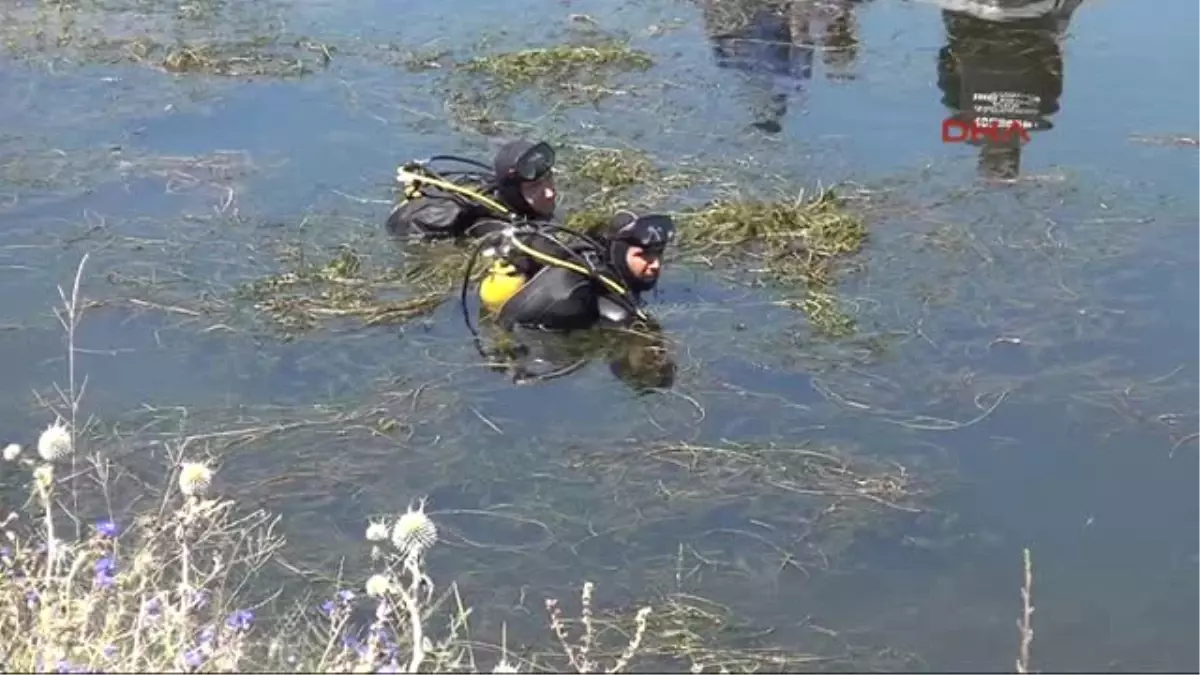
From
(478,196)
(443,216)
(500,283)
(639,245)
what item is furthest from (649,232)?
(443,216)

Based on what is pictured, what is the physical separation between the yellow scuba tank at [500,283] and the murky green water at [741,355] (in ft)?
0.64

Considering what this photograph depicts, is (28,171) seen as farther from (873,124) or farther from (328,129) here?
(873,124)

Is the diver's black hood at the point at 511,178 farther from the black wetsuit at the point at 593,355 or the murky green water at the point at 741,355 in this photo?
the black wetsuit at the point at 593,355

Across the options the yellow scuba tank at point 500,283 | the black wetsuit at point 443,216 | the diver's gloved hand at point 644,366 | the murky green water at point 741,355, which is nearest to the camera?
the murky green water at point 741,355

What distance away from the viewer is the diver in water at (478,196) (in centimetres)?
699

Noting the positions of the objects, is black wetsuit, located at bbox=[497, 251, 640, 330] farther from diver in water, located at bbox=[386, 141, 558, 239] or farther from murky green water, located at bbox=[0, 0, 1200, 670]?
diver in water, located at bbox=[386, 141, 558, 239]

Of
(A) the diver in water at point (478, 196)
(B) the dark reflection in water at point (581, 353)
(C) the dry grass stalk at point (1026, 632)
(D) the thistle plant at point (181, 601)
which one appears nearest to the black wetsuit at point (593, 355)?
(B) the dark reflection in water at point (581, 353)

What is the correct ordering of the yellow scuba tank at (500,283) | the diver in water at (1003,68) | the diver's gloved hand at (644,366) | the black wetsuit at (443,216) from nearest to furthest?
the diver's gloved hand at (644,366) < the yellow scuba tank at (500,283) < the black wetsuit at (443,216) < the diver in water at (1003,68)

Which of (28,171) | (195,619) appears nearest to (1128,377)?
(195,619)

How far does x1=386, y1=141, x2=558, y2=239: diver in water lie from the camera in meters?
6.99

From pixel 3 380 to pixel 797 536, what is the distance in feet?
10.2

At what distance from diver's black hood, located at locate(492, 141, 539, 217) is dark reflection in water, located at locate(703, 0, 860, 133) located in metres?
1.95

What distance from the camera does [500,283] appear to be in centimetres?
656

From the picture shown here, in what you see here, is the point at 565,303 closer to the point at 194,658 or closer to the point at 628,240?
the point at 628,240
